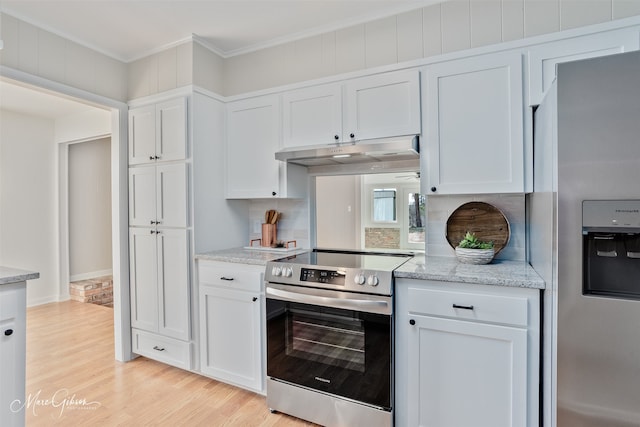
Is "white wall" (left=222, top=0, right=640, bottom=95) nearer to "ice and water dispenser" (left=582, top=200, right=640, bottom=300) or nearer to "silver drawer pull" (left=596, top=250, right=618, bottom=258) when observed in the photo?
"ice and water dispenser" (left=582, top=200, right=640, bottom=300)

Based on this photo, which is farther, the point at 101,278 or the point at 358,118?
the point at 101,278

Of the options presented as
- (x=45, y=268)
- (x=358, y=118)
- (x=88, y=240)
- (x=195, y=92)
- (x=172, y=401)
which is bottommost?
(x=172, y=401)

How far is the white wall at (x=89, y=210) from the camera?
487 cm

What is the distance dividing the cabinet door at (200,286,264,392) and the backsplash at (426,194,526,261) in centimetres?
125

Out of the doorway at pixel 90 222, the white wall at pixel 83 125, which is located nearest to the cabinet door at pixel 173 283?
the white wall at pixel 83 125

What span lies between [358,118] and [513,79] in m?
0.90

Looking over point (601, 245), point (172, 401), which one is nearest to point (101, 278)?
point (172, 401)

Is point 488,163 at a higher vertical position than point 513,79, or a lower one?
lower

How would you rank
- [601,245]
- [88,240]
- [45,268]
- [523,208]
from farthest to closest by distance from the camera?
[88,240] → [45,268] → [523,208] → [601,245]

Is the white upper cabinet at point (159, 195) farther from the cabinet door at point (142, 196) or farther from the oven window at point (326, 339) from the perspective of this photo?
the oven window at point (326, 339)

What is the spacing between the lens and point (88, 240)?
5066 millimetres

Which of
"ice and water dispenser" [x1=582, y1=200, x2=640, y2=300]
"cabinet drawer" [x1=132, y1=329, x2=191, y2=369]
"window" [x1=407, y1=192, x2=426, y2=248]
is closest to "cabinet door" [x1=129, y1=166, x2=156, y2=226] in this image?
"cabinet drawer" [x1=132, y1=329, x2=191, y2=369]

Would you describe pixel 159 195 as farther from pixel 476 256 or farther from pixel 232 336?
pixel 476 256

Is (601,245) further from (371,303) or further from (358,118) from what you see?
(358,118)
